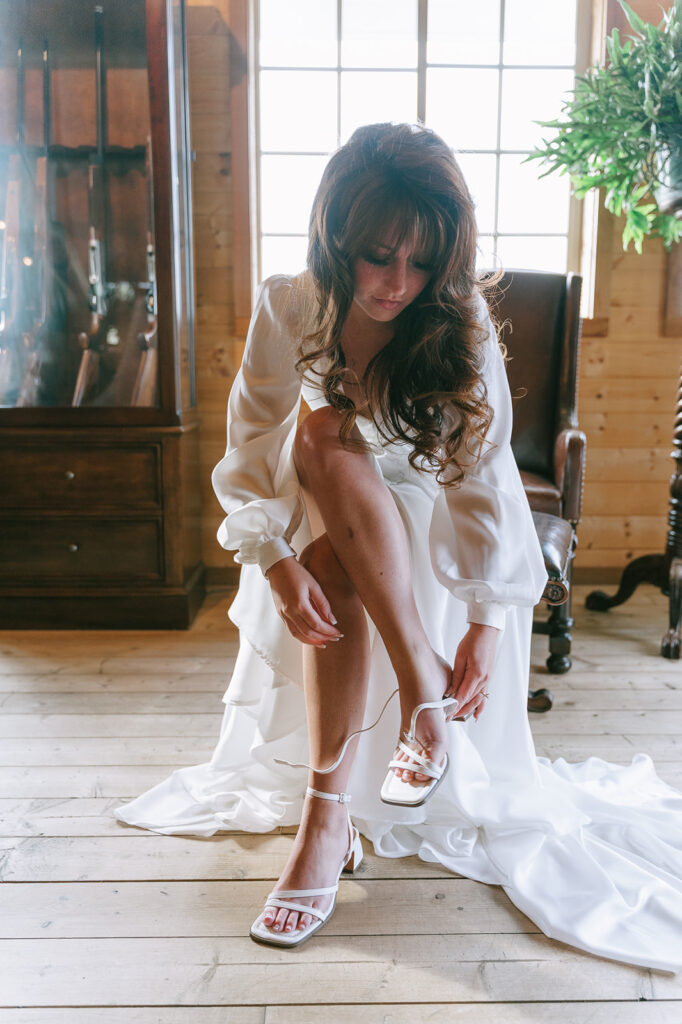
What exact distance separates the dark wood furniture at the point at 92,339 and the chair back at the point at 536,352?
3.08 ft

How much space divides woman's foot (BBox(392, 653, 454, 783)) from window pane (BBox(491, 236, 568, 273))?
2.10 meters

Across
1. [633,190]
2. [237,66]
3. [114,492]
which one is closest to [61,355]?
[114,492]

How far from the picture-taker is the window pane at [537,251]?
9.28 feet

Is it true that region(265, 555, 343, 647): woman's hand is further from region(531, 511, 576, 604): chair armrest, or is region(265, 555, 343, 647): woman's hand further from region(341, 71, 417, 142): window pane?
region(341, 71, 417, 142): window pane

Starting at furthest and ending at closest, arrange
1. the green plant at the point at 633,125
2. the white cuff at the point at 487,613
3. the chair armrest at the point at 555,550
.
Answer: the green plant at the point at 633,125
the chair armrest at the point at 555,550
the white cuff at the point at 487,613

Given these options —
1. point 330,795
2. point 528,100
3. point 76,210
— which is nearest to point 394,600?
point 330,795

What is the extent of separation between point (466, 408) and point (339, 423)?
181 mm

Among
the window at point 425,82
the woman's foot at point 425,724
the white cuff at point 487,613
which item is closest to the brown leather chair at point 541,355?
the window at point 425,82

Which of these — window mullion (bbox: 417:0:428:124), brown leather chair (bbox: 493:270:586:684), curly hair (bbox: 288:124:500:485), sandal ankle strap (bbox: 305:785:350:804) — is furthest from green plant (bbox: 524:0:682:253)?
sandal ankle strap (bbox: 305:785:350:804)

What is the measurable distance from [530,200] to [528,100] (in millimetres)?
315

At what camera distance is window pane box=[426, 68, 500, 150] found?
273 cm

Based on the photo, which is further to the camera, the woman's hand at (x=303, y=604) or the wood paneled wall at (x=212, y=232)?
the wood paneled wall at (x=212, y=232)

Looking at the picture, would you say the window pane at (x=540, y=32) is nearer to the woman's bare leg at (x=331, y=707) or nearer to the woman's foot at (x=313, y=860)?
the woman's bare leg at (x=331, y=707)

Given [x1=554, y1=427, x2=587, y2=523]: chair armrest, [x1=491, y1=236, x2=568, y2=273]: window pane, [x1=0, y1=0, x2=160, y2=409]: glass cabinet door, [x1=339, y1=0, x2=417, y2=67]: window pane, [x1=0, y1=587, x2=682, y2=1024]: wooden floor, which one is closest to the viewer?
[x1=0, y1=587, x2=682, y2=1024]: wooden floor
